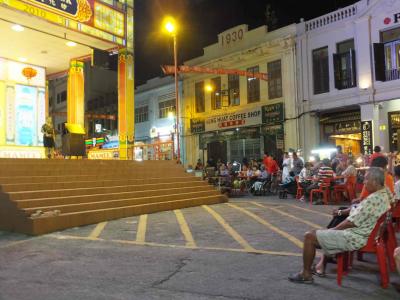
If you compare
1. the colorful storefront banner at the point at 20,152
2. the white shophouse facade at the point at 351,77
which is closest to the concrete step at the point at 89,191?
the colorful storefront banner at the point at 20,152

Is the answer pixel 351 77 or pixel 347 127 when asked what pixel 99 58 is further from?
pixel 347 127

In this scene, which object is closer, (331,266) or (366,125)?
(331,266)

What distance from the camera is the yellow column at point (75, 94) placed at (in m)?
16.5

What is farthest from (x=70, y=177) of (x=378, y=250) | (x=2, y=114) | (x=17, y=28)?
(x=378, y=250)

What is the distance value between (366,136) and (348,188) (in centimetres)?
615

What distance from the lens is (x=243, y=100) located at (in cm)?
2397

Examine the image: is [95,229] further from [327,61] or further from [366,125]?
[327,61]

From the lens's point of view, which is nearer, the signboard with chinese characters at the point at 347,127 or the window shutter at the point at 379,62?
the window shutter at the point at 379,62

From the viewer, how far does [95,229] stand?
8.39 metres

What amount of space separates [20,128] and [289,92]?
12.6 metres

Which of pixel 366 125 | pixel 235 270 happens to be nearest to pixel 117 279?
pixel 235 270

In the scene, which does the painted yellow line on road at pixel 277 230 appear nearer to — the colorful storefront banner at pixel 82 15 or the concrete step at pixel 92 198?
the concrete step at pixel 92 198

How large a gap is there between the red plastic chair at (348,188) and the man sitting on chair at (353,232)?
8.16m

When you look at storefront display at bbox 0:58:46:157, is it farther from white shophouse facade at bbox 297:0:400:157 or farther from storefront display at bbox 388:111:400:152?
storefront display at bbox 388:111:400:152
